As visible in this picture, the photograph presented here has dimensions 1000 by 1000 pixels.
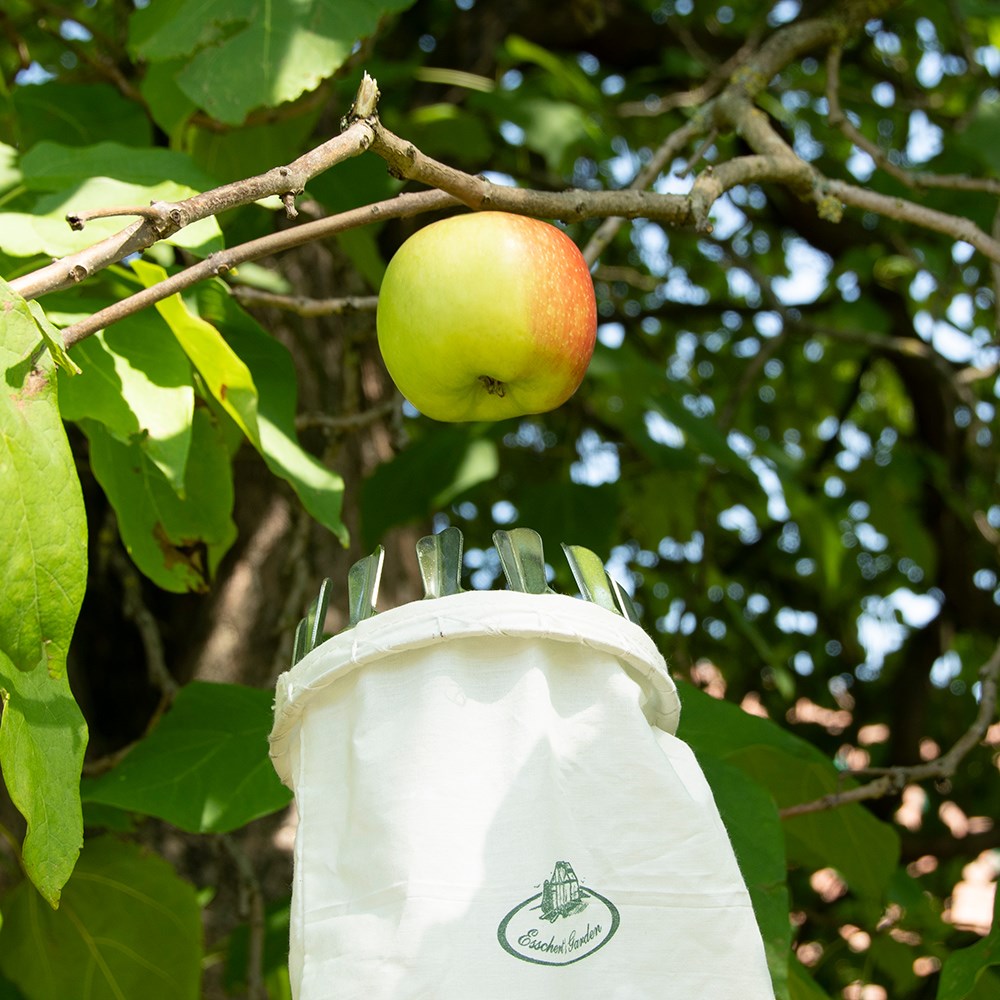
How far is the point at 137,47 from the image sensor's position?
1.54 m

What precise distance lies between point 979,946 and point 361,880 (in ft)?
2.27

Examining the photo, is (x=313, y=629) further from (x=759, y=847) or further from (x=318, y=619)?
(x=759, y=847)

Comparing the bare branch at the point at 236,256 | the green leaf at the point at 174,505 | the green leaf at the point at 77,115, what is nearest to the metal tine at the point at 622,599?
the bare branch at the point at 236,256

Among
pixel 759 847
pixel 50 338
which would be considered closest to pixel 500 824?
pixel 50 338

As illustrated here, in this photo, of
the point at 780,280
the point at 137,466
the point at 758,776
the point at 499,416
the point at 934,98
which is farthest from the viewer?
the point at 780,280

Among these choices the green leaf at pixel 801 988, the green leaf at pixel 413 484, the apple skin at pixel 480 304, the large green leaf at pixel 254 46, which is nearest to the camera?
the apple skin at pixel 480 304

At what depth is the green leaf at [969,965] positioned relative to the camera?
3.50 feet

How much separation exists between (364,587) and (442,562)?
6 centimetres

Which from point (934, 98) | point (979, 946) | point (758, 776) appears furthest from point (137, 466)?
point (934, 98)

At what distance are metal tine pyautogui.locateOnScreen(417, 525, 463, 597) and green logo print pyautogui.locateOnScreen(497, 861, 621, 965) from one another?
0.20 metres

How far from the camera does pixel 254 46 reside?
4.78 feet

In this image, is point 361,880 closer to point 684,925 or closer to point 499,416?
point 684,925

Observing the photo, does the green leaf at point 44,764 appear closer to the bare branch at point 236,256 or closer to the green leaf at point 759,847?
the bare branch at point 236,256

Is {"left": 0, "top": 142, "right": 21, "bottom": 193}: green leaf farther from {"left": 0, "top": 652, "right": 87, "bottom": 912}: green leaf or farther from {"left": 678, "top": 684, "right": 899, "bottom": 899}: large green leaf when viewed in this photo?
{"left": 678, "top": 684, "right": 899, "bottom": 899}: large green leaf
